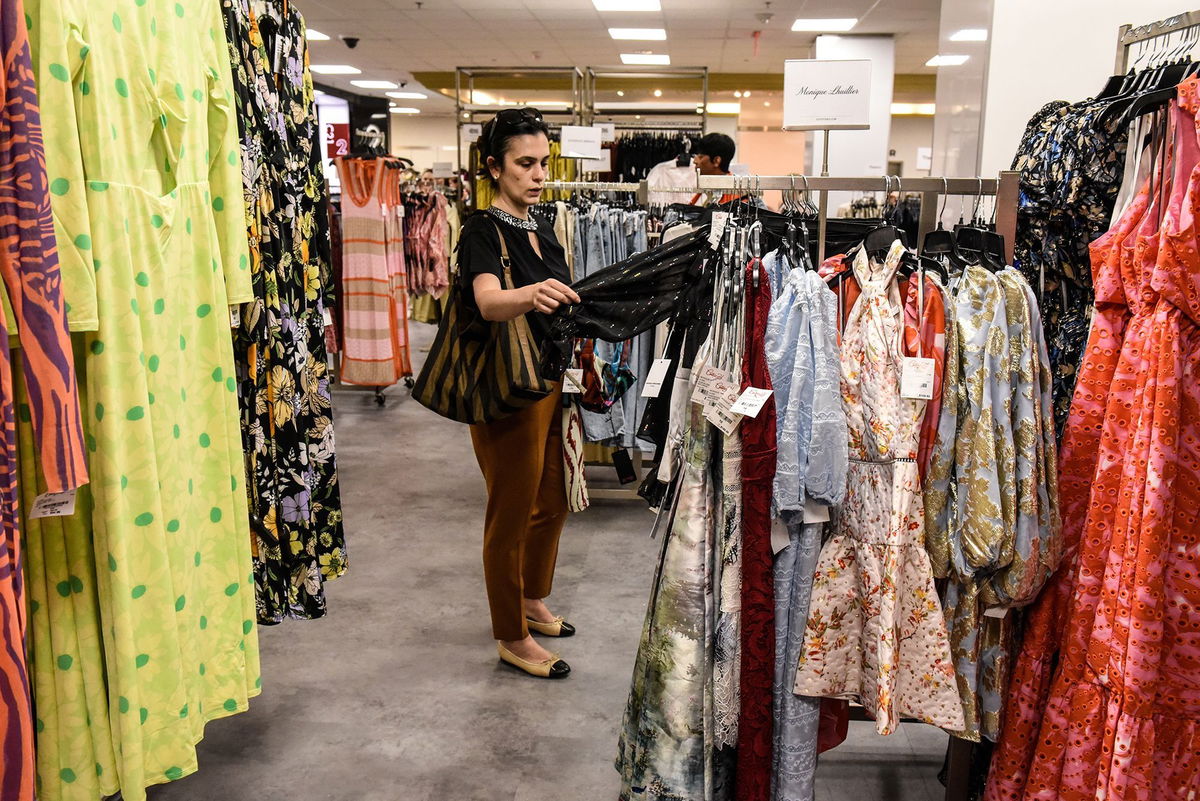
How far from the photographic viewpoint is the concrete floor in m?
2.42

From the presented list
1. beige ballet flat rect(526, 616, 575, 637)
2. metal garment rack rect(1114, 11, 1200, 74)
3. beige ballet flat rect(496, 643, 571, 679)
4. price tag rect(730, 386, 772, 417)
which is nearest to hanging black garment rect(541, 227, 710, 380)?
price tag rect(730, 386, 772, 417)

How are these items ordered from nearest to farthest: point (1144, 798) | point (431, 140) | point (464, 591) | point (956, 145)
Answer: point (1144, 798), point (464, 591), point (956, 145), point (431, 140)

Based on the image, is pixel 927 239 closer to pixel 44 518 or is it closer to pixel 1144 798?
pixel 1144 798

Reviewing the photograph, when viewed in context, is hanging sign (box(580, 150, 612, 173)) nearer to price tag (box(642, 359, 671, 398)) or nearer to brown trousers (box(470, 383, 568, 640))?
brown trousers (box(470, 383, 568, 640))

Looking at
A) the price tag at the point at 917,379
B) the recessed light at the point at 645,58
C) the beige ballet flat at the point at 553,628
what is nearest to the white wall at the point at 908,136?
the recessed light at the point at 645,58

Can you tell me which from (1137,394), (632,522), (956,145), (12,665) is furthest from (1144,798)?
(956,145)

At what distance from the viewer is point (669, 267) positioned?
6.53 feet

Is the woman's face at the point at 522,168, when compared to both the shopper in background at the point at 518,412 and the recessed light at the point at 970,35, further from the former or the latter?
the recessed light at the point at 970,35

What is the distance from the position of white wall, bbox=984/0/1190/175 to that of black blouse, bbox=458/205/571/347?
2.10 meters

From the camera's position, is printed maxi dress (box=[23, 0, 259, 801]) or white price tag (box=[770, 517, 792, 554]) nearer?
printed maxi dress (box=[23, 0, 259, 801])

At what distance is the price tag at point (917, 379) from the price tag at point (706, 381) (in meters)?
0.35

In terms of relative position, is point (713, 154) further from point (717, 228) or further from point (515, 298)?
point (717, 228)

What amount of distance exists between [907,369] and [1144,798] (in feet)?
3.04

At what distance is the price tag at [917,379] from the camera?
179 cm
